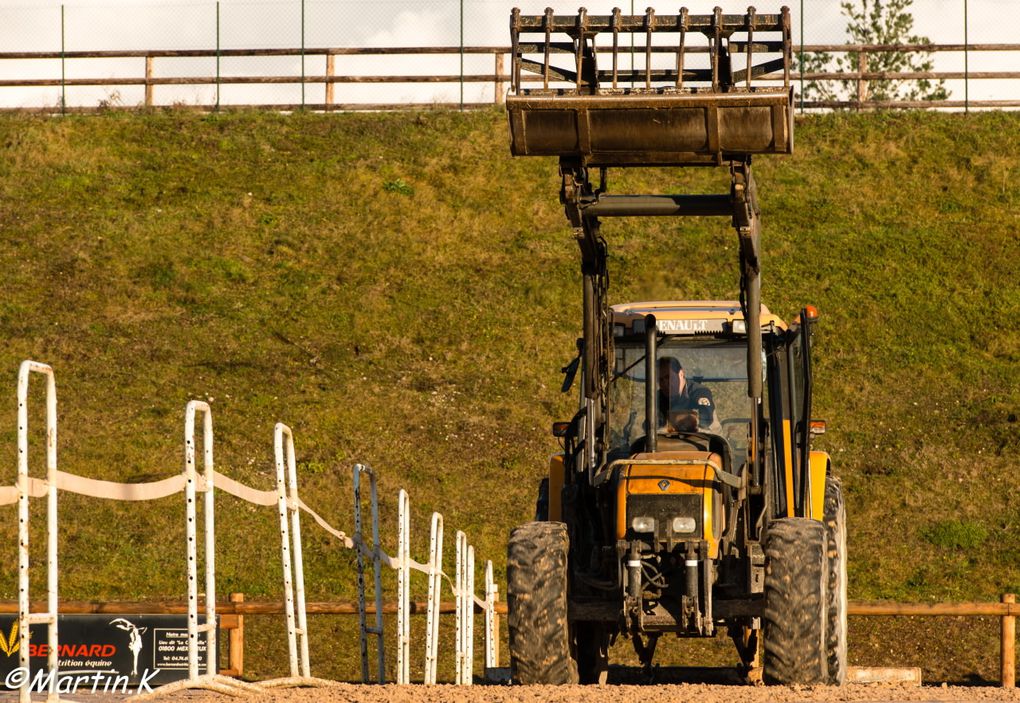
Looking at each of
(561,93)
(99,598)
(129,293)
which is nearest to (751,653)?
(561,93)

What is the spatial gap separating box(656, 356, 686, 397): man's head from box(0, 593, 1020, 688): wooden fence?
17.0 feet

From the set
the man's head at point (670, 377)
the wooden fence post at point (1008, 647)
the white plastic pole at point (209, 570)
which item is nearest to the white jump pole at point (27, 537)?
the white plastic pole at point (209, 570)

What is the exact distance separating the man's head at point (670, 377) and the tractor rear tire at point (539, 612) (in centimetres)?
162

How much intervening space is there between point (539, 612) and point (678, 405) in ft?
6.58

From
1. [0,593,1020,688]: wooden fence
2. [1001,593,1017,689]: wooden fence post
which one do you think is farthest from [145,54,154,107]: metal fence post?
[1001,593,1017,689]: wooden fence post

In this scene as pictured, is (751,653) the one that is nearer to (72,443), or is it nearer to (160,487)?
(160,487)

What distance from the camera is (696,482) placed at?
10211 millimetres

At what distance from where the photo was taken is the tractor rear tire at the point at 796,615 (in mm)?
9805

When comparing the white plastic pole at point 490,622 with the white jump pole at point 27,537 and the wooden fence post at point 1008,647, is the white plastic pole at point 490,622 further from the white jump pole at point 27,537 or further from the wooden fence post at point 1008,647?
the white jump pole at point 27,537

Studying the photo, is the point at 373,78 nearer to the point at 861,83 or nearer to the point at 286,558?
the point at 861,83

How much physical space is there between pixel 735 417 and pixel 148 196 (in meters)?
22.0

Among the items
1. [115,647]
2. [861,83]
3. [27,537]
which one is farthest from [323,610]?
[861,83]

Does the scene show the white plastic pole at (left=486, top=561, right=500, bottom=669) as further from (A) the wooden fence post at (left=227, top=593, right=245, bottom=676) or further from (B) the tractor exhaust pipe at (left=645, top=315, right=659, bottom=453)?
(B) the tractor exhaust pipe at (left=645, top=315, right=659, bottom=453)

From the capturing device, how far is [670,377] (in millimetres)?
11195
